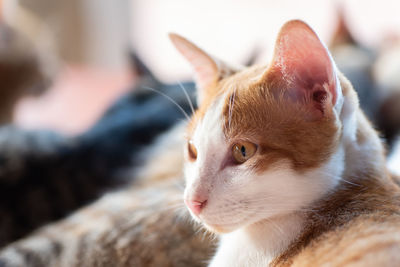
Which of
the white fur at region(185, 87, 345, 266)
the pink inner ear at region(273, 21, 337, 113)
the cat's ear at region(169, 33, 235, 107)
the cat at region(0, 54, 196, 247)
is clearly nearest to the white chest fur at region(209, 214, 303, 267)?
the white fur at region(185, 87, 345, 266)

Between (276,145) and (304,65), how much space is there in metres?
0.14

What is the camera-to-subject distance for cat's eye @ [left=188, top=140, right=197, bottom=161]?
2.97 ft

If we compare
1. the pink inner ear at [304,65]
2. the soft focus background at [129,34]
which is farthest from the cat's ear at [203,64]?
the soft focus background at [129,34]

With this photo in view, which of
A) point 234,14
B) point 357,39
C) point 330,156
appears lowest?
point 357,39

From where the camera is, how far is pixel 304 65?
29.8 inches

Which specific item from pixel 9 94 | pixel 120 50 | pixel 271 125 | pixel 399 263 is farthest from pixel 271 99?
pixel 120 50

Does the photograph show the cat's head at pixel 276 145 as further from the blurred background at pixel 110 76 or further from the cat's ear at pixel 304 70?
the blurred background at pixel 110 76

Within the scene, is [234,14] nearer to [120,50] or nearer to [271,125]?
[120,50]

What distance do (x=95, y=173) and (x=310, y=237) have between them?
0.97 m

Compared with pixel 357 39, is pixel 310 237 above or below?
above

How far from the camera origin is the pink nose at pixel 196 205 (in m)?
0.79

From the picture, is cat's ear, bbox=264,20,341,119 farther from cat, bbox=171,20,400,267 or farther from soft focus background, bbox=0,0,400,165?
soft focus background, bbox=0,0,400,165

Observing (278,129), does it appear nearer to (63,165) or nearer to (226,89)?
(226,89)

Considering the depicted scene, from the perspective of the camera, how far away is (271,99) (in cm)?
79
